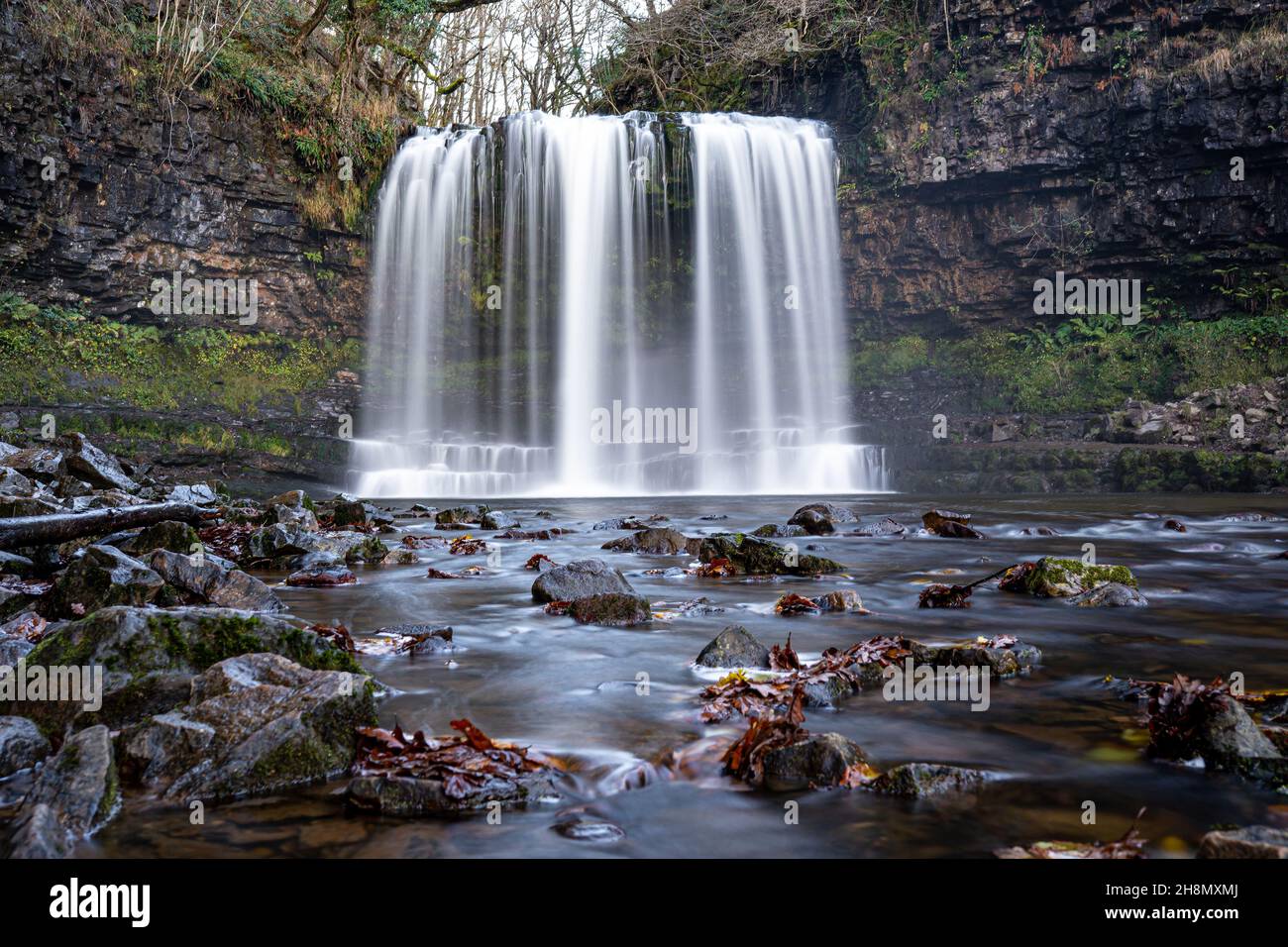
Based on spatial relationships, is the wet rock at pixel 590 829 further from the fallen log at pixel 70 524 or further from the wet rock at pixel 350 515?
the wet rock at pixel 350 515

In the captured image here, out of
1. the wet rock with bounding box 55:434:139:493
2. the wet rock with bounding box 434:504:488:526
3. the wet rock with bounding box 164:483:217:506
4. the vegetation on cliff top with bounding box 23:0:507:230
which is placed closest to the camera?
the wet rock with bounding box 55:434:139:493

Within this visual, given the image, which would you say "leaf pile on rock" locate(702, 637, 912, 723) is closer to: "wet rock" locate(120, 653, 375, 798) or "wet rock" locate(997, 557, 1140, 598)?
"wet rock" locate(120, 653, 375, 798)

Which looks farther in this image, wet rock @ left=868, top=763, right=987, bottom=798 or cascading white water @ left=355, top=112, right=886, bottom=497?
cascading white water @ left=355, top=112, right=886, bottom=497

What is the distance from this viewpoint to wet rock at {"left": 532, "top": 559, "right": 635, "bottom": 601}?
506 cm

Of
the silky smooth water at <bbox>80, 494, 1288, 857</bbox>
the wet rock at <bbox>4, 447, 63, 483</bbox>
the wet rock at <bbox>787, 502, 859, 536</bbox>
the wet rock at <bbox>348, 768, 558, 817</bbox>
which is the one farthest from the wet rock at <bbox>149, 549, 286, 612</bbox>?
the wet rock at <bbox>787, 502, 859, 536</bbox>

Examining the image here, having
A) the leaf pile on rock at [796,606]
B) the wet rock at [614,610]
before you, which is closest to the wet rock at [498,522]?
the wet rock at [614,610]

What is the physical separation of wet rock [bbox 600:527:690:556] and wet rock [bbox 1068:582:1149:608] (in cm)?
363

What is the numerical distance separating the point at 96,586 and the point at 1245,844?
4.53 m

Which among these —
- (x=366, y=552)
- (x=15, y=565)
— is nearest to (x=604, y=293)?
(x=366, y=552)

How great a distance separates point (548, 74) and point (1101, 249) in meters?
20.1

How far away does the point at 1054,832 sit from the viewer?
6.46 ft
